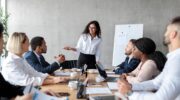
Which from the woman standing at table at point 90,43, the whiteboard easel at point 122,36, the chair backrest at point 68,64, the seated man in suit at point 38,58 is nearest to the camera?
the seated man in suit at point 38,58

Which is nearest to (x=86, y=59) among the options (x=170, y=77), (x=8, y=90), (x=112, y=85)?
(x=112, y=85)

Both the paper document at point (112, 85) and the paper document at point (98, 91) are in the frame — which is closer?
the paper document at point (98, 91)

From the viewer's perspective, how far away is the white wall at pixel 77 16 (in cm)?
683

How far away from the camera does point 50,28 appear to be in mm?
6887

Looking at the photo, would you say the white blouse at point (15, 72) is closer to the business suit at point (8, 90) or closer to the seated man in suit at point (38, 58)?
the business suit at point (8, 90)

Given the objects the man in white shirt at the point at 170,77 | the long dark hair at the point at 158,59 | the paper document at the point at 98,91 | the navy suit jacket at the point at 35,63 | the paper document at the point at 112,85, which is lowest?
the paper document at the point at 112,85

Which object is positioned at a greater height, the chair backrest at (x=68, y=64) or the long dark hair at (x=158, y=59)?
the long dark hair at (x=158, y=59)

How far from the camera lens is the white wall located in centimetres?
683

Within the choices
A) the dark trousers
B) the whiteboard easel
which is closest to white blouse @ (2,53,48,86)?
the dark trousers

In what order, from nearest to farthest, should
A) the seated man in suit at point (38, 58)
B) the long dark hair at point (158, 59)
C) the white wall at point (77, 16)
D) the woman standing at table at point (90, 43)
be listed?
the long dark hair at point (158, 59), the seated man in suit at point (38, 58), the woman standing at table at point (90, 43), the white wall at point (77, 16)

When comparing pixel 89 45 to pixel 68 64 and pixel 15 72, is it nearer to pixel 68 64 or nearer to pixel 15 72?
pixel 68 64

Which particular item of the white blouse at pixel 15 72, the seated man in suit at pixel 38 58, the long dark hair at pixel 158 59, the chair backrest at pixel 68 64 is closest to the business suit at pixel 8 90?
the white blouse at pixel 15 72

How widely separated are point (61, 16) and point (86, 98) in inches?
176

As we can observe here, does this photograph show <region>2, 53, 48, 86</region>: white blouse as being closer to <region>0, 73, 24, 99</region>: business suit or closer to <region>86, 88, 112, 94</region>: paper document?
<region>0, 73, 24, 99</region>: business suit
